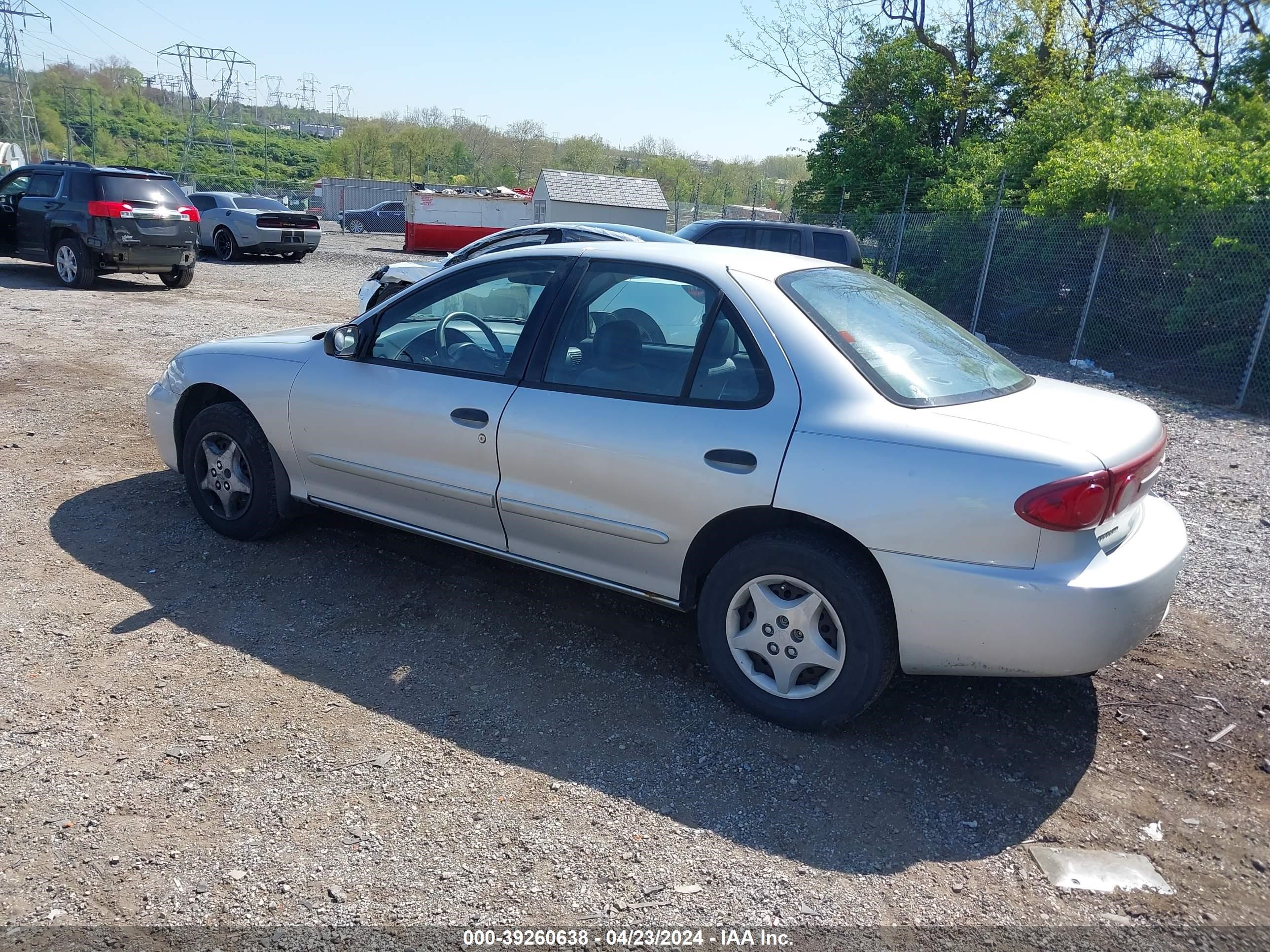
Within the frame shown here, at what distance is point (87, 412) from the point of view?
288 inches

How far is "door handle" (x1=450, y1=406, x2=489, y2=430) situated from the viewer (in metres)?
3.92

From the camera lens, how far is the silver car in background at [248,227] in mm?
21094

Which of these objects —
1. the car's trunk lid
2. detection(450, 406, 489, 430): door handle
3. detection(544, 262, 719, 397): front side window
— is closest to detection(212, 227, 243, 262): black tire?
detection(450, 406, 489, 430): door handle

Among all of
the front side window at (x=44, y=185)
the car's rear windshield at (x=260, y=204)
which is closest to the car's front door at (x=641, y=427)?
the front side window at (x=44, y=185)

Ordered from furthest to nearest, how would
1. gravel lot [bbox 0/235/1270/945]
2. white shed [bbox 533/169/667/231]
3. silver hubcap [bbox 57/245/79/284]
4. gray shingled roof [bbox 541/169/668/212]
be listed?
gray shingled roof [bbox 541/169/668/212]
white shed [bbox 533/169/667/231]
silver hubcap [bbox 57/245/79/284]
gravel lot [bbox 0/235/1270/945]

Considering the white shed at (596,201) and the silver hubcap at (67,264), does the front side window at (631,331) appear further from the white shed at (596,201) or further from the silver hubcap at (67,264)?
the white shed at (596,201)

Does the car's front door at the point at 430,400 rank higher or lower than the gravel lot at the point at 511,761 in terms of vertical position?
higher

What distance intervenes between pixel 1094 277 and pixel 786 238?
4.34 metres

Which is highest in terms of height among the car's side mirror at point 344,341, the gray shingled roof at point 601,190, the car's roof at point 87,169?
the gray shingled roof at point 601,190

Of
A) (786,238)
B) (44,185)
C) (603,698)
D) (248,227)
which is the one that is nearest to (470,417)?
(603,698)

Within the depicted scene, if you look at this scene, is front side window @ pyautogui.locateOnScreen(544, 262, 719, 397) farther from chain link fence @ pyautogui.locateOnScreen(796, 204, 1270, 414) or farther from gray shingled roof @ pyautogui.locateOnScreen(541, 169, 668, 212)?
gray shingled roof @ pyautogui.locateOnScreen(541, 169, 668, 212)

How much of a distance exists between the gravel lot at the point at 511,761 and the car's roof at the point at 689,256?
1582 millimetres

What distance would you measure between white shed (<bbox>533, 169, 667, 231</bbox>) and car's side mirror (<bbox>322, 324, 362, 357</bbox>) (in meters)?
25.9

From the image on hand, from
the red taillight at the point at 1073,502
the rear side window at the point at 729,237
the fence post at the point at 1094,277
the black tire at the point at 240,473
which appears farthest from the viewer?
the rear side window at the point at 729,237
